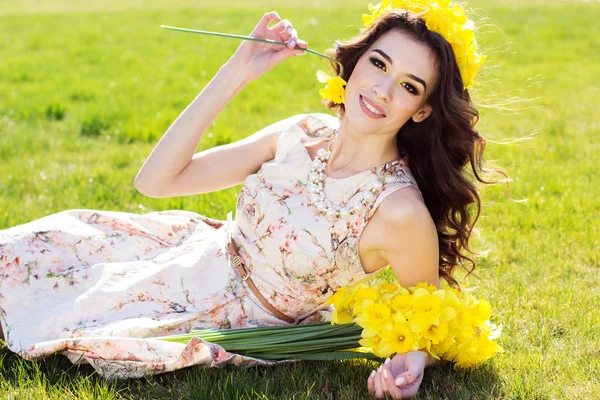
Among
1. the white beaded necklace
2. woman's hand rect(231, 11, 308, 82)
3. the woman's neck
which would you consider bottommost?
the white beaded necklace

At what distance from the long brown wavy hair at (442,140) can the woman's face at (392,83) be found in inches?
1.5

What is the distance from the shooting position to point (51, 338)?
2.86 metres

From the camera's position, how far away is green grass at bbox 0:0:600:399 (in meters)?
2.67

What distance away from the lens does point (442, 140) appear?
2838 mm

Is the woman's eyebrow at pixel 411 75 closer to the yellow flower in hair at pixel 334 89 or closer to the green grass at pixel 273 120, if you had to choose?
the yellow flower in hair at pixel 334 89

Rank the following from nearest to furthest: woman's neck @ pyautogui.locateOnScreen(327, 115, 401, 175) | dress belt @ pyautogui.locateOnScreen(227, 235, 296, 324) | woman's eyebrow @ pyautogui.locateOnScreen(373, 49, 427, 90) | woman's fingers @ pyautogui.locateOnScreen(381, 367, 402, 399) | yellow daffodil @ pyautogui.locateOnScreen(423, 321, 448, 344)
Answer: woman's fingers @ pyautogui.locateOnScreen(381, 367, 402, 399) → yellow daffodil @ pyautogui.locateOnScreen(423, 321, 448, 344) → woman's eyebrow @ pyautogui.locateOnScreen(373, 49, 427, 90) → woman's neck @ pyautogui.locateOnScreen(327, 115, 401, 175) → dress belt @ pyautogui.locateOnScreen(227, 235, 296, 324)

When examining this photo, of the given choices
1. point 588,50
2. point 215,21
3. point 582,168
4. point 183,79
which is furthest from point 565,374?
point 215,21

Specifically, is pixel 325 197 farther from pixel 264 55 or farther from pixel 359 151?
pixel 264 55

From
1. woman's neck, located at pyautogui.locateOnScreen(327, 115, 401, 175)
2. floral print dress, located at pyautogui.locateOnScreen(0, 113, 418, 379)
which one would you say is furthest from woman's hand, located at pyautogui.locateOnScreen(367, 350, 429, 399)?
woman's neck, located at pyautogui.locateOnScreen(327, 115, 401, 175)

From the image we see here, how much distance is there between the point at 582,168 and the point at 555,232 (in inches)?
50.0

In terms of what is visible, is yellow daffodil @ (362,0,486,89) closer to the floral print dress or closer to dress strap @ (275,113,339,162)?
the floral print dress

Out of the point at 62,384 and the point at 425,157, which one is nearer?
the point at 62,384

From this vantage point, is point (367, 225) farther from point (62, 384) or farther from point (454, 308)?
point (62, 384)

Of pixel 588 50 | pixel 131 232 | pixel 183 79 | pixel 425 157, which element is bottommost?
pixel 588 50
